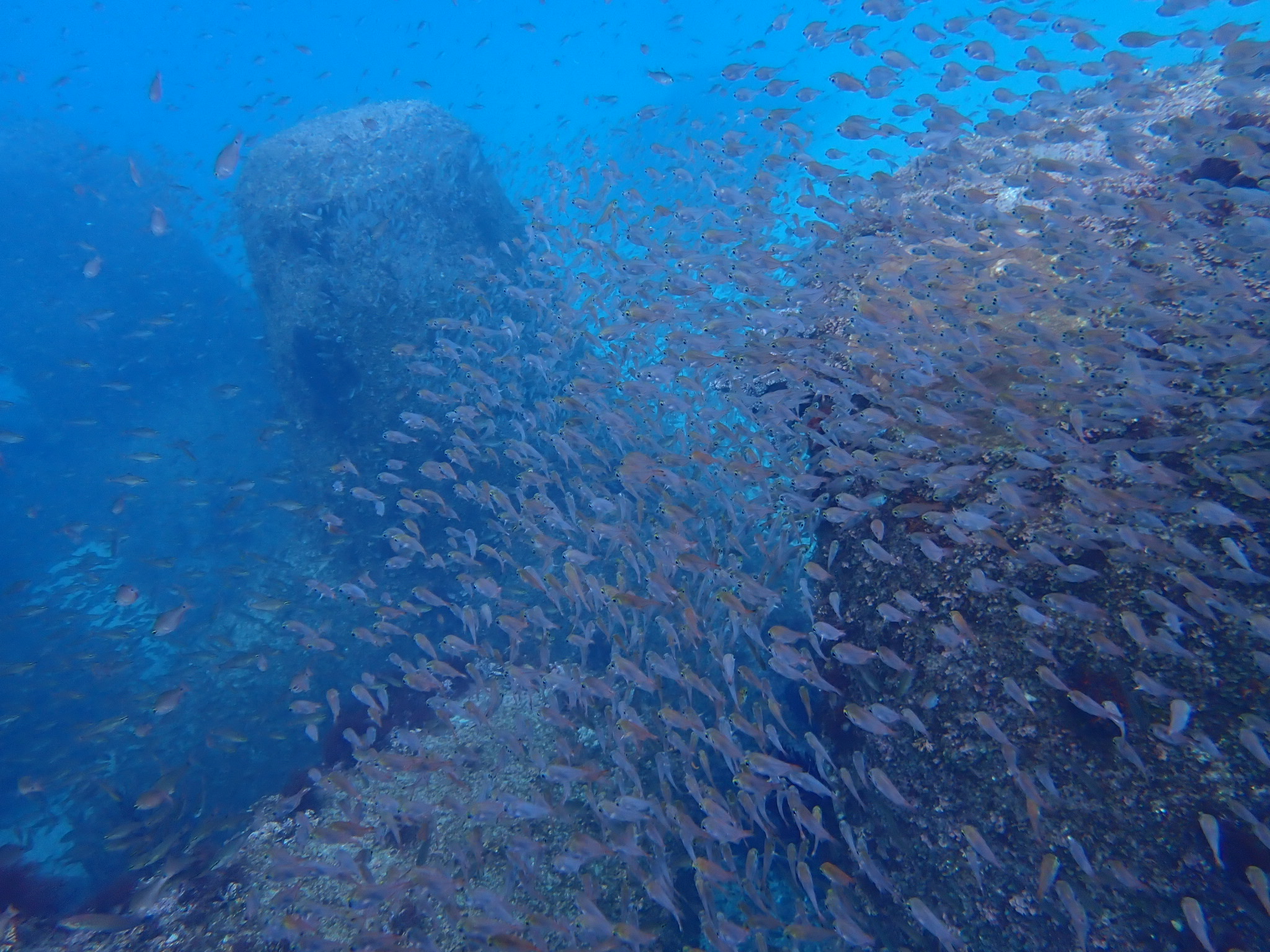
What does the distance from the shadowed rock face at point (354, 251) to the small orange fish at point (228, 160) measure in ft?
8.84

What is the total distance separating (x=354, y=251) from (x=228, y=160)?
3295 mm

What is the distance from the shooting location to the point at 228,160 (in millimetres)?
9875

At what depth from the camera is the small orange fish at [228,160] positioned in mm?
9750

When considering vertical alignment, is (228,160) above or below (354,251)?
above

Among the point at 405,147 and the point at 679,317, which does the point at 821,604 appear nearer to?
the point at 679,317

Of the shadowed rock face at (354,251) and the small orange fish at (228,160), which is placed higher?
the small orange fish at (228,160)

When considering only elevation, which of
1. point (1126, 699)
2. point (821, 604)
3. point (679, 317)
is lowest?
point (821, 604)

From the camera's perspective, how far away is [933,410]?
15.0 ft

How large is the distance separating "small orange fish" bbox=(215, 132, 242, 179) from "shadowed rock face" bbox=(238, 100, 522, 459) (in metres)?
2.69

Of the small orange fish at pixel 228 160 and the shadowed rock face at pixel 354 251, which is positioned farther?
the shadowed rock face at pixel 354 251

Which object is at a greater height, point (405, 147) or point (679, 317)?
point (405, 147)

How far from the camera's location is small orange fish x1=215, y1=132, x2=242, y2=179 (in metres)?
9.75

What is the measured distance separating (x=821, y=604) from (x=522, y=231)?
574 inches

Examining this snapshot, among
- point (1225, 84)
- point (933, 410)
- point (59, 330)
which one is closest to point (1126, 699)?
point (933, 410)
